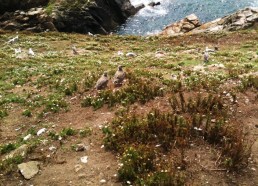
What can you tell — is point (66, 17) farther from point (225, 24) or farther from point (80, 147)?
point (80, 147)

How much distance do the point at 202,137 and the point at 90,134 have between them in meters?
5.13

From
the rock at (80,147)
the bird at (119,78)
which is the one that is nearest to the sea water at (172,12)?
Answer: the bird at (119,78)

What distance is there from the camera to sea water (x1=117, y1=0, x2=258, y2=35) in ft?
247

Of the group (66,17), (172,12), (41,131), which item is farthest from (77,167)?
(172,12)

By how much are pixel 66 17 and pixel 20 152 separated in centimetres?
5595

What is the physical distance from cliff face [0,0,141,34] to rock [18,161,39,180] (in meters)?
51.7

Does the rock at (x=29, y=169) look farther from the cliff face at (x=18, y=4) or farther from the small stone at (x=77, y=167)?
the cliff face at (x=18, y=4)

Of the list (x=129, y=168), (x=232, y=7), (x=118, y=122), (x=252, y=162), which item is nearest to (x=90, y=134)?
(x=118, y=122)

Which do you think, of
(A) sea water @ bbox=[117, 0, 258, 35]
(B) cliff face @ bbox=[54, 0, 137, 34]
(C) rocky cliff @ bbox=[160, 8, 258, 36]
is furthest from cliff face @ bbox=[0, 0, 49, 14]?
(C) rocky cliff @ bbox=[160, 8, 258, 36]

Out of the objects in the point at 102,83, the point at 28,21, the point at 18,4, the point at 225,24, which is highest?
the point at 18,4

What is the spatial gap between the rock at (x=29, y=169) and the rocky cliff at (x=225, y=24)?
4653 centimetres

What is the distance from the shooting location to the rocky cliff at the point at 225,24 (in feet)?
184

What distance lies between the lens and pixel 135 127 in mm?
16422

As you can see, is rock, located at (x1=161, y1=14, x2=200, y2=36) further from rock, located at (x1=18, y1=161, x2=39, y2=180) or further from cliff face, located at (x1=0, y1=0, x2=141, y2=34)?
rock, located at (x1=18, y1=161, x2=39, y2=180)
